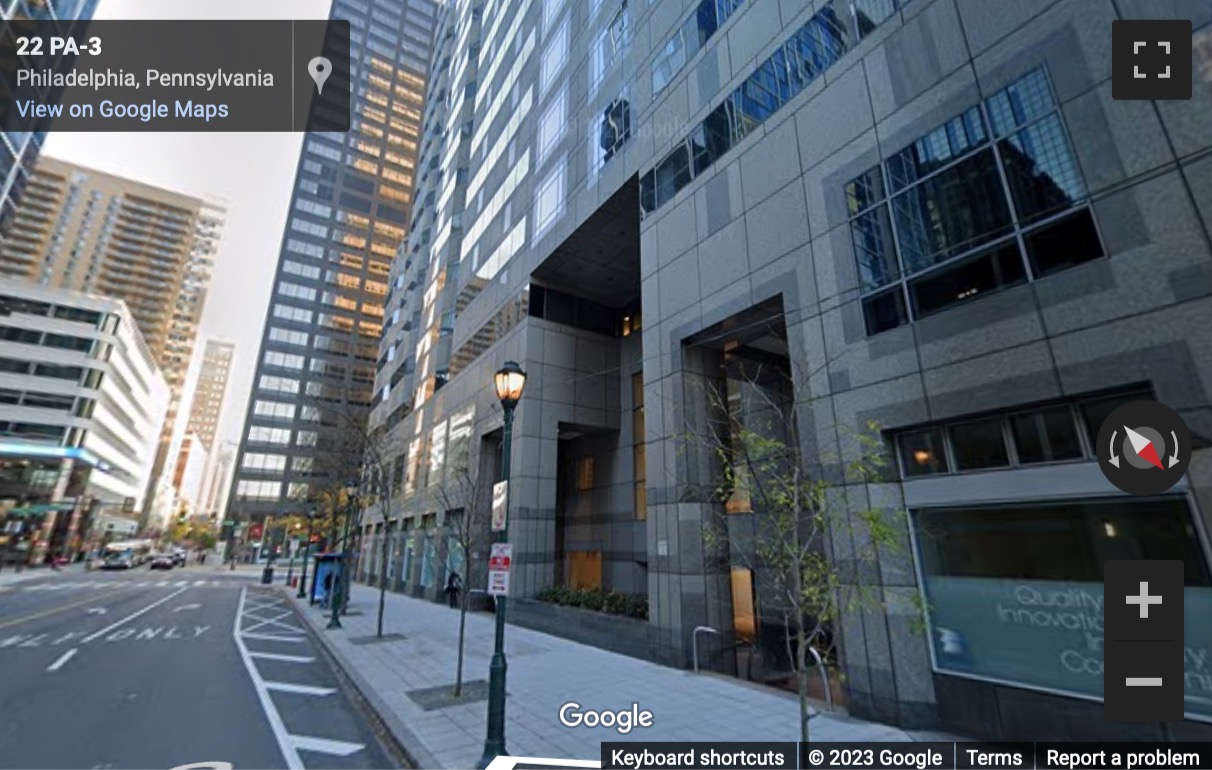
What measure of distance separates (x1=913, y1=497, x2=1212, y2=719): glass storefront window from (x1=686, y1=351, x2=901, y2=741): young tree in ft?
3.06

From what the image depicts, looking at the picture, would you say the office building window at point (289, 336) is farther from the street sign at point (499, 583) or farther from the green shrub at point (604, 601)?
the street sign at point (499, 583)

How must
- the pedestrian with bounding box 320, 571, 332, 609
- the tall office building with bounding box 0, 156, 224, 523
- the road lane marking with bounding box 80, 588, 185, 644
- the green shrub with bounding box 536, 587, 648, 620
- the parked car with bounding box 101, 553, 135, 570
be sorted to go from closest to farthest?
1. the green shrub with bounding box 536, 587, 648, 620
2. the road lane marking with bounding box 80, 588, 185, 644
3. the pedestrian with bounding box 320, 571, 332, 609
4. the parked car with bounding box 101, 553, 135, 570
5. the tall office building with bounding box 0, 156, 224, 523

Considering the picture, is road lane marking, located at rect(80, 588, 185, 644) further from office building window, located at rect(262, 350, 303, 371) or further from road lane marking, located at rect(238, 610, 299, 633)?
office building window, located at rect(262, 350, 303, 371)

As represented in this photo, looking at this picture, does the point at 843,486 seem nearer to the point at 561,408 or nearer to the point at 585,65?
the point at 561,408

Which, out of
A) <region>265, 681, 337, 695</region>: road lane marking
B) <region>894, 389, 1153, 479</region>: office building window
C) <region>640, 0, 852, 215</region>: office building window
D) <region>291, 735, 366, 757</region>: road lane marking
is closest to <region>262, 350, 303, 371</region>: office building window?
<region>640, 0, 852, 215</region>: office building window

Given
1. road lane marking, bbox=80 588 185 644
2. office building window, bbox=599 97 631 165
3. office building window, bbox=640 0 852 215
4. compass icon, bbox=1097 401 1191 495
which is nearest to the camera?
compass icon, bbox=1097 401 1191 495

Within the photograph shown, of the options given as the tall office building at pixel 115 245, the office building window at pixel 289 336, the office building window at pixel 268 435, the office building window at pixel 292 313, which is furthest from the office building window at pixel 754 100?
the tall office building at pixel 115 245

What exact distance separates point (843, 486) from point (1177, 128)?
6629 millimetres

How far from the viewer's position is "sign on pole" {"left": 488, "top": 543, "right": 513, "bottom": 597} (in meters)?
7.59

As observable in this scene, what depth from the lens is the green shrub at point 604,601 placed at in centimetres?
1595

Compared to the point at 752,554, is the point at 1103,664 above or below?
below

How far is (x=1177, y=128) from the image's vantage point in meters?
6.57

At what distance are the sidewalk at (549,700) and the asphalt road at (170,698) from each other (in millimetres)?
746

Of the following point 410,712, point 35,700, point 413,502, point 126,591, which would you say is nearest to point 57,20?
point 126,591
